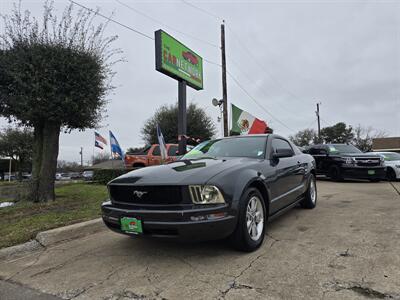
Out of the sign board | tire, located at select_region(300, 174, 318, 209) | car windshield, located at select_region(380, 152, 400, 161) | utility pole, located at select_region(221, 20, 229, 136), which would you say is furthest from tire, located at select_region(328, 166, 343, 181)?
tire, located at select_region(300, 174, 318, 209)

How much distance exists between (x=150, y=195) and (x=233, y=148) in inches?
73.4

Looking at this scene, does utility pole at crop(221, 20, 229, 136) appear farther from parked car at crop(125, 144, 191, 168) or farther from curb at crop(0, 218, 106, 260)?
curb at crop(0, 218, 106, 260)

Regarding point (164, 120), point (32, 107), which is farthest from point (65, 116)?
point (164, 120)

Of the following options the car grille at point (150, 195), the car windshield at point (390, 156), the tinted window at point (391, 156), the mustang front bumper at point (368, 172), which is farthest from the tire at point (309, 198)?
the tinted window at point (391, 156)

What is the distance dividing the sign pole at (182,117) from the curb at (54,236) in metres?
5.49

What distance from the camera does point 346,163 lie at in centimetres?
1220

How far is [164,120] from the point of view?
2980cm

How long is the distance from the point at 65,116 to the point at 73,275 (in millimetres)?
4878

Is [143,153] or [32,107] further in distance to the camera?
[143,153]

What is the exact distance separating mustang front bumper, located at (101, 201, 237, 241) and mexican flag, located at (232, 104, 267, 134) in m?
12.1

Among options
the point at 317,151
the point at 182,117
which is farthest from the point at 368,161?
the point at 182,117

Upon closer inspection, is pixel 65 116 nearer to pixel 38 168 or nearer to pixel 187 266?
pixel 38 168

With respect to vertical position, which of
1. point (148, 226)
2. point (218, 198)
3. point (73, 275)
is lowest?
→ point (73, 275)

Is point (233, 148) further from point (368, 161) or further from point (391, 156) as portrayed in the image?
point (391, 156)
